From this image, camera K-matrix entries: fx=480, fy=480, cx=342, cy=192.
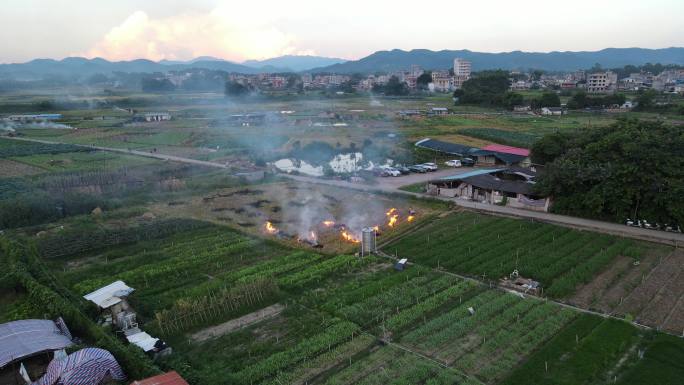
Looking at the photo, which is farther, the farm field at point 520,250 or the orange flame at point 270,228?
the orange flame at point 270,228

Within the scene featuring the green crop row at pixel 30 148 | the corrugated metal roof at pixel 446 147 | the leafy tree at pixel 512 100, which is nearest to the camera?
the corrugated metal roof at pixel 446 147

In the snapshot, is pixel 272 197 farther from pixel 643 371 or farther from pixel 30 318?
pixel 643 371

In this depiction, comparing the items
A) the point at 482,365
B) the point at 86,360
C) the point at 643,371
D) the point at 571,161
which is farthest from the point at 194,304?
the point at 571,161

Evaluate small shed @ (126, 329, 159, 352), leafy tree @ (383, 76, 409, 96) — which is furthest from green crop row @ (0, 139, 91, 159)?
leafy tree @ (383, 76, 409, 96)

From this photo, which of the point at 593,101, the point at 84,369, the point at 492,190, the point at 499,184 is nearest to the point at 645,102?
the point at 593,101

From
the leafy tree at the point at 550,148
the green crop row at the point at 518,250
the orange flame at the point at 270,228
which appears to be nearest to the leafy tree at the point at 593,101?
the leafy tree at the point at 550,148

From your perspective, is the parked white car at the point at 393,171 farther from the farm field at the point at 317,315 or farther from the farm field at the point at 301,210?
the farm field at the point at 317,315
